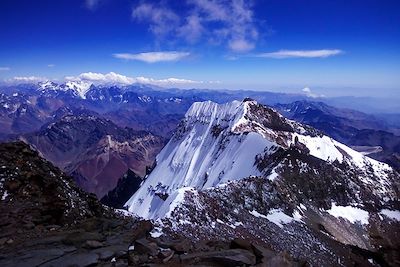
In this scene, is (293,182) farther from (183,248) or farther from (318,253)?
(183,248)

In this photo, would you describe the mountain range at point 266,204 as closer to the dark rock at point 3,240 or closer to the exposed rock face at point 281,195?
the exposed rock face at point 281,195

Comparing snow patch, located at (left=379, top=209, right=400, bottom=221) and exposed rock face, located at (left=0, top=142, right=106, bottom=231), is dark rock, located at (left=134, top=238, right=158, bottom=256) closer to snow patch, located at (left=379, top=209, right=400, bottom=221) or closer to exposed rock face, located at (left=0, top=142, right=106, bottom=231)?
exposed rock face, located at (left=0, top=142, right=106, bottom=231)

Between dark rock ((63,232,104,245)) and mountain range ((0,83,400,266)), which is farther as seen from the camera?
mountain range ((0,83,400,266))

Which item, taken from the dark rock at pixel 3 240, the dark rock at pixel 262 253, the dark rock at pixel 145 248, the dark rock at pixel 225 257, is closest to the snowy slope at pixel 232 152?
the dark rock at pixel 262 253

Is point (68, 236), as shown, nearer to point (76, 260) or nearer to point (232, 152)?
point (76, 260)

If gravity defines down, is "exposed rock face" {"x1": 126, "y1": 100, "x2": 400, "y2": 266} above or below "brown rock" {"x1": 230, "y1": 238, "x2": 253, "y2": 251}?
below

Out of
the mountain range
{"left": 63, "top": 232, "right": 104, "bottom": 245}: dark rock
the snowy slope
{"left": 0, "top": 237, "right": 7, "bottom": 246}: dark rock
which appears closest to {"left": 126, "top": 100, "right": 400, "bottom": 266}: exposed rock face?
the mountain range
